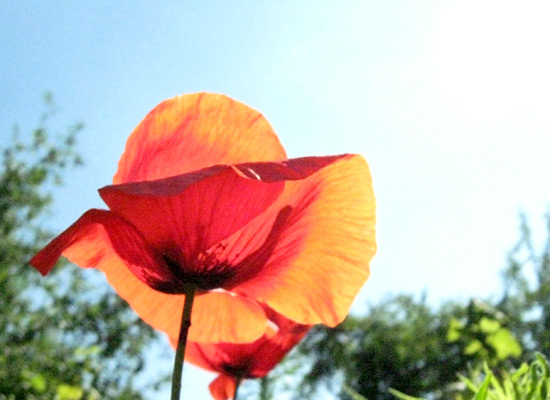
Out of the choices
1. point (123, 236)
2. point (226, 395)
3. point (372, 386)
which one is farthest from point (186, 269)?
point (372, 386)

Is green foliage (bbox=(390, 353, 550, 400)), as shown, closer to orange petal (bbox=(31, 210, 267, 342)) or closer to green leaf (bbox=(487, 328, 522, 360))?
orange petal (bbox=(31, 210, 267, 342))

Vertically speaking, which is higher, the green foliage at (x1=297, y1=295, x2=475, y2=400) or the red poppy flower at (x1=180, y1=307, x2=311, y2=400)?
the red poppy flower at (x1=180, y1=307, x2=311, y2=400)

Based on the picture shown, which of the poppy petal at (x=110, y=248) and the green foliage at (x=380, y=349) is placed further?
the green foliage at (x=380, y=349)

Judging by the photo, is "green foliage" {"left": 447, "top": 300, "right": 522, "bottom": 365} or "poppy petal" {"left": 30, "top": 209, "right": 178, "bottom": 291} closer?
"poppy petal" {"left": 30, "top": 209, "right": 178, "bottom": 291}

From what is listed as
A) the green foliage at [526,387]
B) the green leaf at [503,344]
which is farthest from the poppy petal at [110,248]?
the green leaf at [503,344]

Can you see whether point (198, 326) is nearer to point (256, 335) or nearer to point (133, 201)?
point (256, 335)

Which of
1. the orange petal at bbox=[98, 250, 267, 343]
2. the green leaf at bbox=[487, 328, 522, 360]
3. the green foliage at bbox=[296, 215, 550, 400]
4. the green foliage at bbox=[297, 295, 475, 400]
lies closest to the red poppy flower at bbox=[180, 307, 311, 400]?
the orange petal at bbox=[98, 250, 267, 343]

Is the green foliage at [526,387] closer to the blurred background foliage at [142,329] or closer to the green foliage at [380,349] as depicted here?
the blurred background foliage at [142,329]
